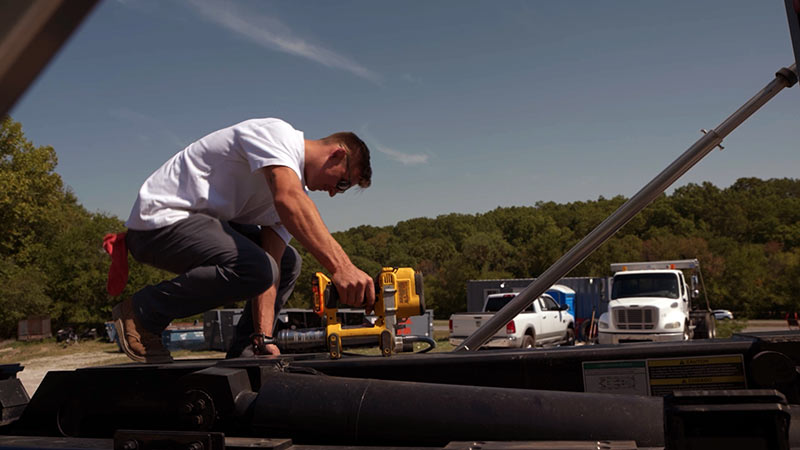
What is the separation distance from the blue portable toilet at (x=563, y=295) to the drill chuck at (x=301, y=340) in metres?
27.1

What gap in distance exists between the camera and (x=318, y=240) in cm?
235

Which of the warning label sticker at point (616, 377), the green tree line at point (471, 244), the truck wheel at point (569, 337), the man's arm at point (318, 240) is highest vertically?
the green tree line at point (471, 244)

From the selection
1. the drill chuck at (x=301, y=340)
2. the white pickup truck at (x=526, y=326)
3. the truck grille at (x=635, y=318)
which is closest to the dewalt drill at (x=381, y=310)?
the drill chuck at (x=301, y=340)

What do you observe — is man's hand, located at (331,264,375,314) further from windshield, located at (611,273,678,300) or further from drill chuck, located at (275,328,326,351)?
windshield, located at (611,273,678,300)

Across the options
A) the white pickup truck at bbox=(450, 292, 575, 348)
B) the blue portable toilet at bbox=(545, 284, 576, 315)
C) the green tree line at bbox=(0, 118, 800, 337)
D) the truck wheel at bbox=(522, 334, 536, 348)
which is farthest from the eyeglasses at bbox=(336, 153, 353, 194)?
the blue portable toilet at bbox=(545, 284, 576, 315)

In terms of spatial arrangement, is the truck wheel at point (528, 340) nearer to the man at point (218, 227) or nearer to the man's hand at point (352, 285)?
the man at point (218, 227)

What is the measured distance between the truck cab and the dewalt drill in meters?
16.5

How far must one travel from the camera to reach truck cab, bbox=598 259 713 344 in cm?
1778

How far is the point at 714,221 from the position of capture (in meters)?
73.1

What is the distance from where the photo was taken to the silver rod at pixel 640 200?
2684 millimetres

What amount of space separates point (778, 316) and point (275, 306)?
55035mm

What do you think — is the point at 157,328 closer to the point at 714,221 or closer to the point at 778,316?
the point at 778,316

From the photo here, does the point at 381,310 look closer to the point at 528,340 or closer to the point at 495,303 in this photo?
the point at 528,340

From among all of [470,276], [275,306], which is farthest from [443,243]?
[275,306]
